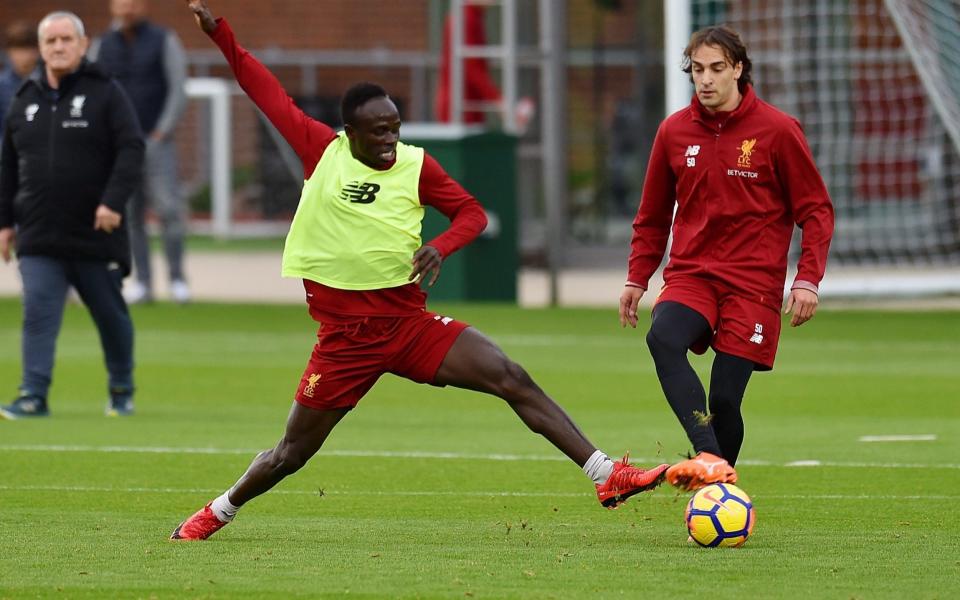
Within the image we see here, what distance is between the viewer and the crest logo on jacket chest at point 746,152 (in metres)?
7.41

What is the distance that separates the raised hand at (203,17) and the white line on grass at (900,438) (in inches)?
189

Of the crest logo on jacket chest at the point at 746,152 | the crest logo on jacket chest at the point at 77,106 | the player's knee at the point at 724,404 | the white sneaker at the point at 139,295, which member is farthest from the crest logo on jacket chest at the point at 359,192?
the white sneaker at the point at 139,295

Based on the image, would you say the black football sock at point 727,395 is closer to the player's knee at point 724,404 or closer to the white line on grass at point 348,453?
the player's knee at point 724,404

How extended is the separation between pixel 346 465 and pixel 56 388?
4165 mm

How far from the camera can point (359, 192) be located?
7.28 metres

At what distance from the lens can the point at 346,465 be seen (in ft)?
31.9

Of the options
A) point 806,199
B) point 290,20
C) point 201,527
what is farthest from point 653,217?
point 290,20

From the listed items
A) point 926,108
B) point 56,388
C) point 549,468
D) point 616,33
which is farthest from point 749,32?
point 549,468

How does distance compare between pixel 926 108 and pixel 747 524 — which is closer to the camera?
pixel 747 524

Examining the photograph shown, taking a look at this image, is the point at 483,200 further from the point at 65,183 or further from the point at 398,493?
the point at 398,493

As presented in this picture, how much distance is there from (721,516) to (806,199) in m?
1.30

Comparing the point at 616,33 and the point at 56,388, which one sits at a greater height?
the point at 616,33

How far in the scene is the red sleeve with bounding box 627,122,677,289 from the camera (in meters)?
7.68

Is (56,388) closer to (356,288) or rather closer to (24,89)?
(24,89)
